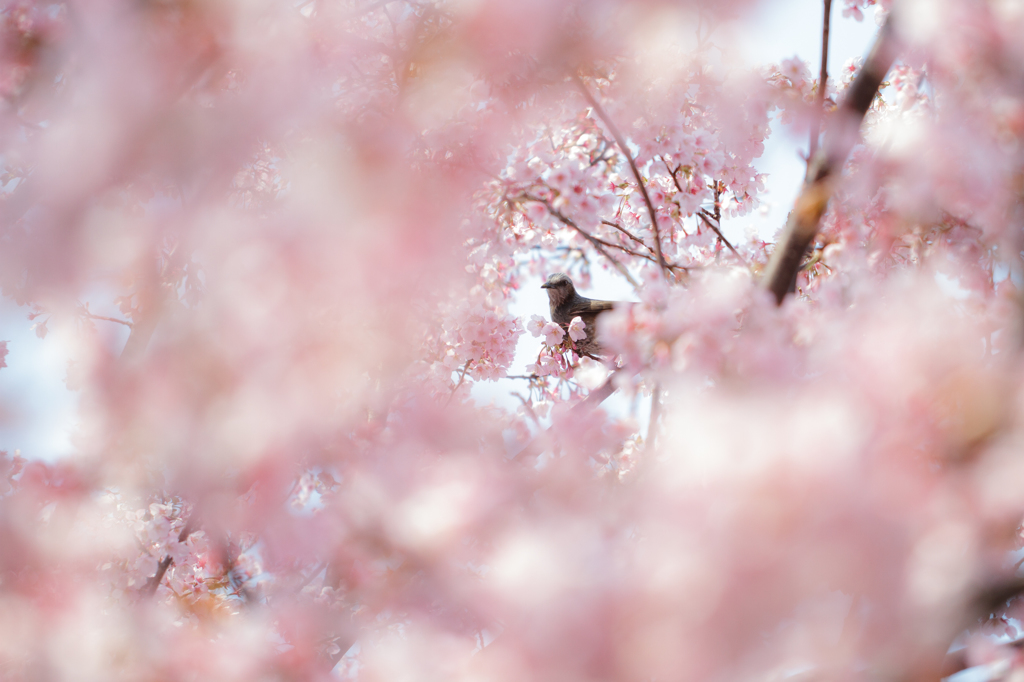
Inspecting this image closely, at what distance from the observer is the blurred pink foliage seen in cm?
87

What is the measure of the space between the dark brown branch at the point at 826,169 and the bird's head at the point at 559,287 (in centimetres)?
304

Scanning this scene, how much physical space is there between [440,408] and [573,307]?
291 cm

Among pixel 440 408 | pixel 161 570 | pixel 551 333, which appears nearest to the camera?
pixel 440 408

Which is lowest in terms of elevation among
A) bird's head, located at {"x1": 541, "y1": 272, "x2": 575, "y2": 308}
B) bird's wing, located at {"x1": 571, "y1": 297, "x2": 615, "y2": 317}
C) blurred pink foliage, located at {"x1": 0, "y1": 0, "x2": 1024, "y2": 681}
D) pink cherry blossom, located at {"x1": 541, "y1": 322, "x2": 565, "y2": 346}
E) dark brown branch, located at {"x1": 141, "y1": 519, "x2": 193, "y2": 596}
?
blurred pink foliage, located at {"x1": 0, "y1": 0, "x2": 1024, "y2": 681}

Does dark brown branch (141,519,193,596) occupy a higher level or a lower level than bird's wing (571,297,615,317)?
lower

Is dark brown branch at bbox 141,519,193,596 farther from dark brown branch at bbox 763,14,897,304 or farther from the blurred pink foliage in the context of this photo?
dark brown branch at bbox 763,14,897,304

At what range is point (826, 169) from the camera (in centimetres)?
161

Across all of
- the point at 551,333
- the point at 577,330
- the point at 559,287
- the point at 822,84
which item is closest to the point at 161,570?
the point at 551,333

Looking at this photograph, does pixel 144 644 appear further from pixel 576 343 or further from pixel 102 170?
pixel 576 343

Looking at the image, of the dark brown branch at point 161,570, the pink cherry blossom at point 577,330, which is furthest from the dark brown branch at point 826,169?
the dark brown branch at point 161,570

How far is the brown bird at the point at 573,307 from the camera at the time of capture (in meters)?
4.51

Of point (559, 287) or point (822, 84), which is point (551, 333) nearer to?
point (559, 287)

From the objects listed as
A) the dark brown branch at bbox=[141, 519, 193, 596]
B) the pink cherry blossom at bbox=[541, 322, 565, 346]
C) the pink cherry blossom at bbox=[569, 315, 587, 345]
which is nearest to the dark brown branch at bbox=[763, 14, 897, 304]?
the pink cherry blossom at bbox=[541, 322, 565, 346]

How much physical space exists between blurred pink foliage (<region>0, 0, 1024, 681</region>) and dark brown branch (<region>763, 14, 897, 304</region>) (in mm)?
75
